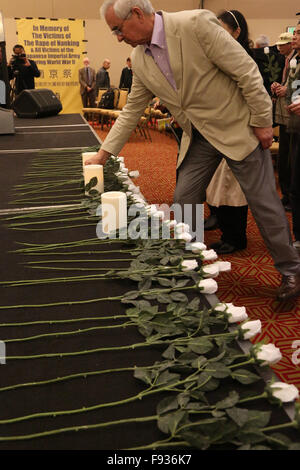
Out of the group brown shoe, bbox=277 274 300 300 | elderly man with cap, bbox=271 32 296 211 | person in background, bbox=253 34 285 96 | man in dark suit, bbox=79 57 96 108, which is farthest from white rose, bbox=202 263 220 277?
man in dark suit, bbox=79 57 96 108

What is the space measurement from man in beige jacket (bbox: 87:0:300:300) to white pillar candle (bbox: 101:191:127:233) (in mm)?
465

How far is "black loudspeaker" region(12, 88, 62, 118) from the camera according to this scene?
4.12 meters

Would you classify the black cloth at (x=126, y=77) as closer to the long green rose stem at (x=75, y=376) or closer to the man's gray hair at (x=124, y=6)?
the man's gray hair at (x=124, y=6)

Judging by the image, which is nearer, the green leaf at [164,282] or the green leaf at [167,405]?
the green leaf at [167,405]

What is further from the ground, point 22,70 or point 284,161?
point 22,70

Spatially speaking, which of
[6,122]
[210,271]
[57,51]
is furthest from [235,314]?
[57,51]

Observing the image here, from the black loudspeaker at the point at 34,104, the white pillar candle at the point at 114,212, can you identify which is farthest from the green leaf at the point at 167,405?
the black loudspeaker at the point at 34,104

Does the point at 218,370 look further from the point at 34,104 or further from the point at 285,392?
the point at 34,104

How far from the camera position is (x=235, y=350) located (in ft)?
2.26

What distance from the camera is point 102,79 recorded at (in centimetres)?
966

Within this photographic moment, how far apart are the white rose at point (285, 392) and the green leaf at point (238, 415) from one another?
6 cm

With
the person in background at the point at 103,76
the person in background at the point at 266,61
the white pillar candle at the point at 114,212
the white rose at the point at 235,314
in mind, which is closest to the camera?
the white rose at the point at 235,314

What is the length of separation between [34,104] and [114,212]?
331 cm

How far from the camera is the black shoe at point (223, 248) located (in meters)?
2.60
